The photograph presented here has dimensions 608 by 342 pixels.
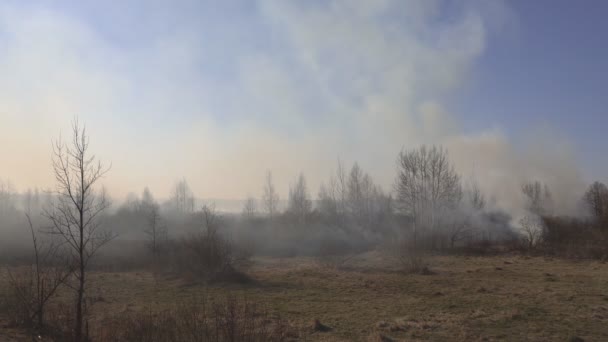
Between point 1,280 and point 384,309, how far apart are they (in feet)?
67.8

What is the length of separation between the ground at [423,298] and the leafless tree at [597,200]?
19.1 m

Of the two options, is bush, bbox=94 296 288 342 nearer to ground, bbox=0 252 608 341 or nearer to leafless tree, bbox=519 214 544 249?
ground, bbox=0 252 608 341

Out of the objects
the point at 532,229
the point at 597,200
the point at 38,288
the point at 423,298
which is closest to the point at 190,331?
the point at 38,288

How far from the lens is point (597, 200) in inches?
1901

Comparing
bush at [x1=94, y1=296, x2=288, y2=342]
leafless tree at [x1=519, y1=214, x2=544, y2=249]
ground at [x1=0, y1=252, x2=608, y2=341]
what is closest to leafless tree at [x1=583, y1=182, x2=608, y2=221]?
leafless tree at [x1=519, y1=214, x2=544, y2=249]


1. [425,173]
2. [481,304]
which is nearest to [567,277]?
[481,304]

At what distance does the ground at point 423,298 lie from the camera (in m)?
11.5

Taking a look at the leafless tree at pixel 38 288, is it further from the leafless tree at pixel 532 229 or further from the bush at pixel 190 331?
the leafless tree at pixel 532 229

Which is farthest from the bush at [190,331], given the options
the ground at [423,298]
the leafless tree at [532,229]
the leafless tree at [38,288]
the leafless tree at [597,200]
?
the leafless tree at [597,200]

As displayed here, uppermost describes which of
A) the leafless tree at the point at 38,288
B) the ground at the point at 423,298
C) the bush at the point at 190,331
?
the leafless tree at the point at 38,288

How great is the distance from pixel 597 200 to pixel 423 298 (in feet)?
142

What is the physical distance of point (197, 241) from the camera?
26016mm

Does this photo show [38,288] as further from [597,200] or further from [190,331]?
[597,200]

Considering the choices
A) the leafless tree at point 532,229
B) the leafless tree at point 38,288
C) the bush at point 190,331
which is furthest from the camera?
the leafless tree at point 532,229
